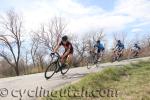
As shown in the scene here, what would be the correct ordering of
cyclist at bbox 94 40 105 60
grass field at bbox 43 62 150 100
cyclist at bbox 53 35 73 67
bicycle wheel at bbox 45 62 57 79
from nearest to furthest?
1. grass field at bbox 43 62 150 100
2. cyclist at bbox 53 35 73 67
3. bicycle wheel at bbox 45 62 57 79
4. cyclist at bbox 94 40 105 60

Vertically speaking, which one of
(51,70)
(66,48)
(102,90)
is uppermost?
(66,48)

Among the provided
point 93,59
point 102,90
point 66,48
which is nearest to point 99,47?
point 93,59

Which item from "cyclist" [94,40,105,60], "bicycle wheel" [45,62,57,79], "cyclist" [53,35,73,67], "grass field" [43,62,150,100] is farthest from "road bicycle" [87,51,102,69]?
"grass field" [43,62,150,100]

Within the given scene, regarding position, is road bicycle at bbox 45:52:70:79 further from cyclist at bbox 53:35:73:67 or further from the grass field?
the grass field

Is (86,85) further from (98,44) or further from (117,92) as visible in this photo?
(98,44)

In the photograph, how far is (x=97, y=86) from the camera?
11.2m

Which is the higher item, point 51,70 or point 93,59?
point 93,59

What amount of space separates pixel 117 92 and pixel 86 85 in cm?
125

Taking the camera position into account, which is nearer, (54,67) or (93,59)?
(54,67)

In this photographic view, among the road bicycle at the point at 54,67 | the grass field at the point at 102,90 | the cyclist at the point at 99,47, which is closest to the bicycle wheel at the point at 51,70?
the road bicycle at the point at 54,67

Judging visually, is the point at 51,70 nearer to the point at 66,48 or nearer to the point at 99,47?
the point at 66,48

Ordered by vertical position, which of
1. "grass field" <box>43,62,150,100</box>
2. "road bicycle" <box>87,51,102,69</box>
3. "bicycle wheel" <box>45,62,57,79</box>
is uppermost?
"road bicycle" <box>87,51,102,69</box>

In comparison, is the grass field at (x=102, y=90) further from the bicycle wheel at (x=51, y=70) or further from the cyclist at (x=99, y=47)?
the cyclist at (x=99, y=47)

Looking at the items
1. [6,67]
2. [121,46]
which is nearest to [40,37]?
[6,67]
